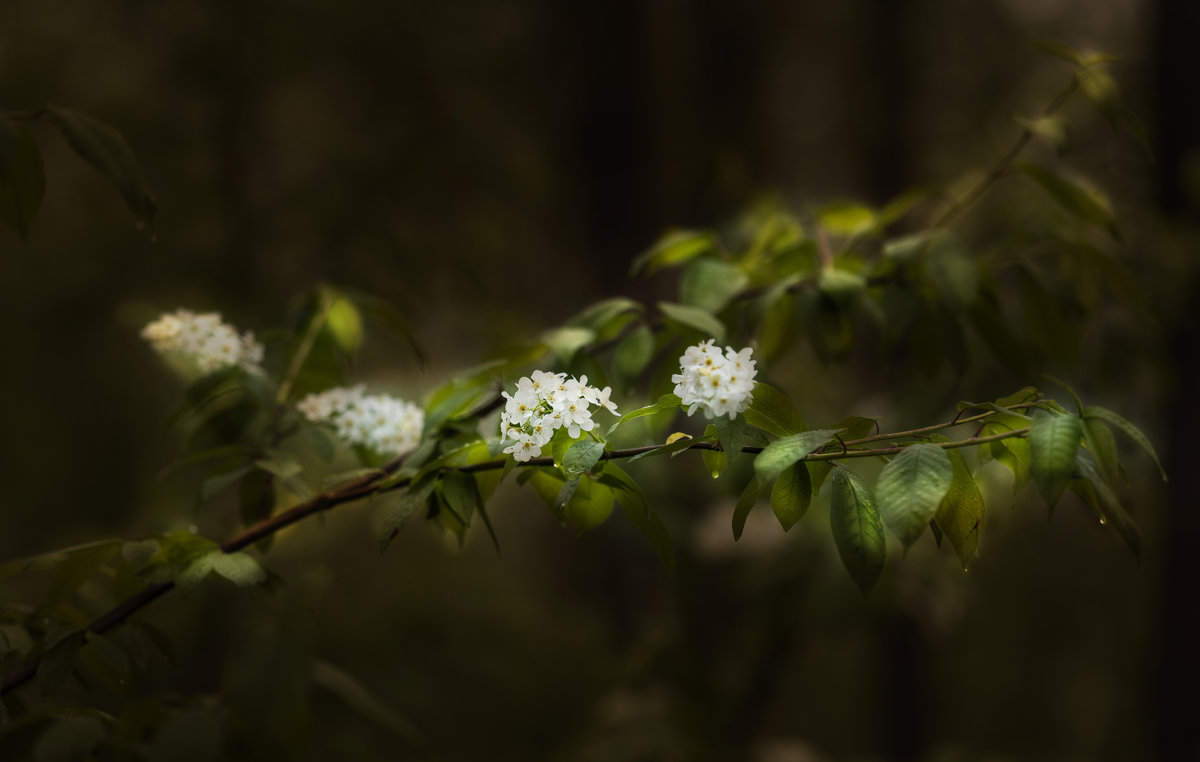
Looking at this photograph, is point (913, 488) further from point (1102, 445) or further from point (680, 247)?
point (680, 247)

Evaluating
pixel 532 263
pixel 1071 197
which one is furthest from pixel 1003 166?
pixel 532 263

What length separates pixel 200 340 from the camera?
0.97 metres

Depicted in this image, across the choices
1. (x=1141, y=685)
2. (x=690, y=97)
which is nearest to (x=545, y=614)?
(x=690, y=97)

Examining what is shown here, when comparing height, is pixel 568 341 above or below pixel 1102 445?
above

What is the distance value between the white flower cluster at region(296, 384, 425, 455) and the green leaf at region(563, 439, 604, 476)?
1.10ft

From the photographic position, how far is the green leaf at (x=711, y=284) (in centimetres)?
99

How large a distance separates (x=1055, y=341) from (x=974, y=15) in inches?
171

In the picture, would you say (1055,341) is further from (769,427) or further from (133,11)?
(133,11)

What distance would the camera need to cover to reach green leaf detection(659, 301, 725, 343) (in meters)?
0.84

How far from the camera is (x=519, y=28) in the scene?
3.68m

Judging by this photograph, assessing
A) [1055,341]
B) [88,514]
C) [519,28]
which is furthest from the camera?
[519,28]

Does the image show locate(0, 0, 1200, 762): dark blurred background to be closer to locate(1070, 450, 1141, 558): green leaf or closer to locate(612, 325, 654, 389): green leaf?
locate(612, 325, 654, 389): green leaf

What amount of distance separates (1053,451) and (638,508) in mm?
324

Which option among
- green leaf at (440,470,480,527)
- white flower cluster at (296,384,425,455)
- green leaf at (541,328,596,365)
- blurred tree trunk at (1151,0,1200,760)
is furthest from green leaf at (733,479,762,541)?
blurred tree trunk at (1151,0,1200,760)
